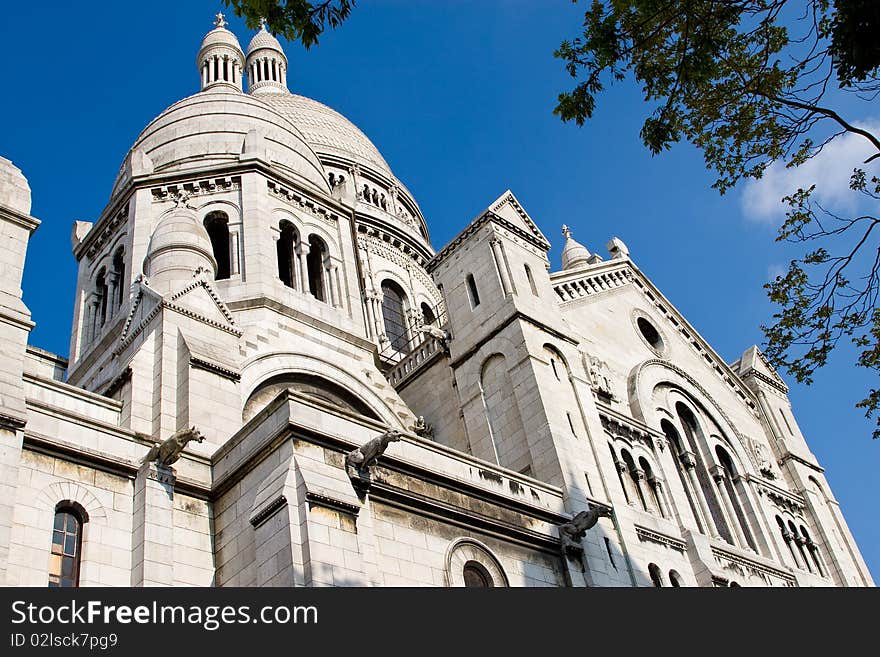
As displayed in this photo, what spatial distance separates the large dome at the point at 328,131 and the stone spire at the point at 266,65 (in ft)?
17.1

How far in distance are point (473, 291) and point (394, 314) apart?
1671cm

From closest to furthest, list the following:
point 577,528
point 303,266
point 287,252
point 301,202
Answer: point 577,528 → point 303,266 → point 287,252 → point 301,202

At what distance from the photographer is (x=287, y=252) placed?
32.2m

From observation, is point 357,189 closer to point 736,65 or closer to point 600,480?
point 600,480

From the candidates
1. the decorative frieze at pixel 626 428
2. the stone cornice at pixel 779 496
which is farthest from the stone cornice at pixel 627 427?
the stone cornice at pixel 779 496

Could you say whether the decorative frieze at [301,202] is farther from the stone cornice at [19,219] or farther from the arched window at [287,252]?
the stone cornice at [19,219]

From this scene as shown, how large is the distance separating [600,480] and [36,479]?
46.9 ft

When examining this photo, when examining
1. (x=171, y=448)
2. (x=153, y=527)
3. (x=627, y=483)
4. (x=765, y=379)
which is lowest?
(x=153, y=527)

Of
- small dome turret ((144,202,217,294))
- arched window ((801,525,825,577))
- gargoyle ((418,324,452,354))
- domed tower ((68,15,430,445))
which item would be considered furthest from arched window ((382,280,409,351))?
arched window ((801,525,825,577))

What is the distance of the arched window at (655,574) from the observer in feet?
83.9

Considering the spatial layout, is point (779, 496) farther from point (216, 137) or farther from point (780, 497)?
point (216, 137)

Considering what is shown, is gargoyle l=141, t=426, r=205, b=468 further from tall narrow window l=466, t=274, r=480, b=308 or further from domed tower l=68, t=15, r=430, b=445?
tall narrow window l=466, t=274, r=480, b=308

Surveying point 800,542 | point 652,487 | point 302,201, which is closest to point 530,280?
point 652,487
